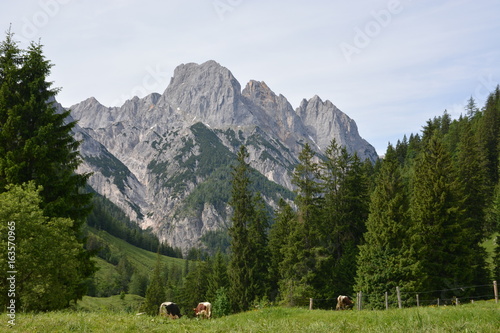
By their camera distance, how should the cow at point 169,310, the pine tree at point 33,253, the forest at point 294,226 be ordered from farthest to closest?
the cow at point 169,310, the forest at point 294,226, the pine tree at point 33,253

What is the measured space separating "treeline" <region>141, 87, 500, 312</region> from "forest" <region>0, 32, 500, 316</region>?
14 cm

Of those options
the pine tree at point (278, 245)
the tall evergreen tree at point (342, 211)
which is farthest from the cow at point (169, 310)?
the pine tree at point (278, 245)

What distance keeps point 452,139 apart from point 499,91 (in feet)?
170

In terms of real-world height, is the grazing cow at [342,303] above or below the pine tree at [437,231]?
below

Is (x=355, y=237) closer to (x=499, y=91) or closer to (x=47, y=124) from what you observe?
(x=47, y=124)

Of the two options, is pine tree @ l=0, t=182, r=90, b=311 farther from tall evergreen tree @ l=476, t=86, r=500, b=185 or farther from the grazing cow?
tall evergreen tree @ l=476, t=86, r=500, b=185

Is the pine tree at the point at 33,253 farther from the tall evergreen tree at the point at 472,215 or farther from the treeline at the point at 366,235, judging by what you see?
the tall evergreen tree at the point at 472,215

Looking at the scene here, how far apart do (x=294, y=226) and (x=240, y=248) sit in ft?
33.9

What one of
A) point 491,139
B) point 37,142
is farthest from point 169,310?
point 491,139

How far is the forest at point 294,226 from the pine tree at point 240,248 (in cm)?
15

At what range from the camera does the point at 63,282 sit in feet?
67.6

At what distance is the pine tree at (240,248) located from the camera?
52.0 meters

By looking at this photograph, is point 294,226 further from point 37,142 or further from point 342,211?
point 37,142

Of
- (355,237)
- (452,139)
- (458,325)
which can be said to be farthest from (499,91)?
(458,325)
